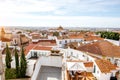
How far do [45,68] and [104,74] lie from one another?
550 centimetres

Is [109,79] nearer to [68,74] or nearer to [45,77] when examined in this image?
[68,74]

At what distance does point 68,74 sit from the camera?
13.2 meters

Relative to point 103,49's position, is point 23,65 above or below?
below

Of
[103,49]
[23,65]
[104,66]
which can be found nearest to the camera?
[104,66]

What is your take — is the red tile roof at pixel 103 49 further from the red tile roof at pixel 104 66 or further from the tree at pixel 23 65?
the tree at pixel 23 65

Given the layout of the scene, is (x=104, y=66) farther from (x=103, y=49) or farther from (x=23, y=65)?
(x=23, y=65)

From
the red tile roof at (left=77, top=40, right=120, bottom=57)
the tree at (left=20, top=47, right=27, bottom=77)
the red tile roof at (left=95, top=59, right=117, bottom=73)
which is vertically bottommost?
the tree at (left=20, top=47, right=27, bottom=77)

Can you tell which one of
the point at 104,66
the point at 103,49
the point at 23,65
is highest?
the point at 103,49

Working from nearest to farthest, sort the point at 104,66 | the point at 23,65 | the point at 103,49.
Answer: the point at 104,66 → the point at 103,49 → the point at 23,65

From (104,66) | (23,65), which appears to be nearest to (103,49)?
(104,66)

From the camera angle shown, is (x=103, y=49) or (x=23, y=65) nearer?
(x=103, y=49)

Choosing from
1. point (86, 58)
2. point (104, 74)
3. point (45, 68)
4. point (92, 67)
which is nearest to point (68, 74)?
point (45, 68)

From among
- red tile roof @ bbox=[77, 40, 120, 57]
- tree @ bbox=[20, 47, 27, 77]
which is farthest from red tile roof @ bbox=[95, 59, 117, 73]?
tree @ bbox=[20, 47, 27, 77]

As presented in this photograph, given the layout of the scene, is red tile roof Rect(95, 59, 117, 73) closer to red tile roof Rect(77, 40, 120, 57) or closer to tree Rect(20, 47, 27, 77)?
red tile roof Rect(77, 40, 120, 57)
